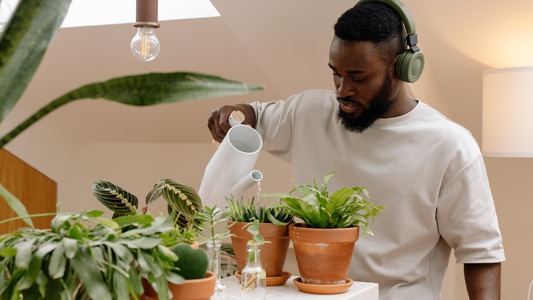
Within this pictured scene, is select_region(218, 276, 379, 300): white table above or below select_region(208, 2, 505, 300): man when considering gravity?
below

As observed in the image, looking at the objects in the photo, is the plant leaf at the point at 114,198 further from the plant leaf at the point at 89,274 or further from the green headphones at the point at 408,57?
the green headphones at the point at 408,57

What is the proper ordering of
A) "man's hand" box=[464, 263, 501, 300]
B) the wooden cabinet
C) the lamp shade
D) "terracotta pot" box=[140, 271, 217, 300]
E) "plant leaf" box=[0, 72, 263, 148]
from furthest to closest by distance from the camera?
1. the wooden cabinet
2. the lamp shade
3. "man's hand" box=[464, 263, 501, 300]
4. "terracotta pot" box=[140, 271, 217, 300]
5. "plant leaf" box=[0, 72, 263, 148]

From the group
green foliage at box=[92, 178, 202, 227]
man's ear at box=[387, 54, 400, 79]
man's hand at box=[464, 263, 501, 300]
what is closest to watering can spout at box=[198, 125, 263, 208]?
green foliage at box=[92, 178, 202, 227]

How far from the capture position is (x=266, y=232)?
0.80 meters

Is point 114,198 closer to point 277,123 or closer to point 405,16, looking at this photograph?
point 277,123

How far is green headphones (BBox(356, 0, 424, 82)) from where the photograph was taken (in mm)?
1190

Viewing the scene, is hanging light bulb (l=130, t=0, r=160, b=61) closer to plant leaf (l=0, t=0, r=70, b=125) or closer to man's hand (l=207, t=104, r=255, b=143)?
man's hand (l=207, t=104, r=255, b=143)

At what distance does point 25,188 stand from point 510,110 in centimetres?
316

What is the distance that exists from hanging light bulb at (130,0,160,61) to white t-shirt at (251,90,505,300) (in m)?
0.58

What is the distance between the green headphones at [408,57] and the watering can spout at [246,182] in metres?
0.52

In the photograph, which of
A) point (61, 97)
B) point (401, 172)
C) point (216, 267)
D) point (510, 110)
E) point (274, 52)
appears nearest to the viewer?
point (61, 97)

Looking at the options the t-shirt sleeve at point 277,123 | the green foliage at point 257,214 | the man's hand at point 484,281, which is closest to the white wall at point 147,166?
the t-shirt sleeve at point 277,123

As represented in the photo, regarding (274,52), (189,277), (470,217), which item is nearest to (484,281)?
(470,217)

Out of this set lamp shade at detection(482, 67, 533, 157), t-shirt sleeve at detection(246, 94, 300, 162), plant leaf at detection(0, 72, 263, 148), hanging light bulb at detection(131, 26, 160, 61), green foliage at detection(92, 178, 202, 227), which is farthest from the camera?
lamp shade at detection(482, 67, 533, 157)
